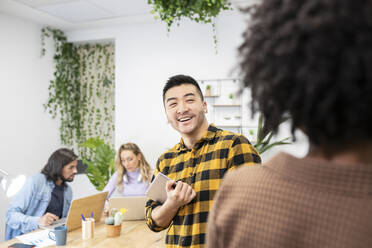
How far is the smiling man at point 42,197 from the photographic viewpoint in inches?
100

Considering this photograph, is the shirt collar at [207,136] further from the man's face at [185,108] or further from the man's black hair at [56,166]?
the man's black hair at [56,166]

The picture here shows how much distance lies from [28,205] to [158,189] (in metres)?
1.88

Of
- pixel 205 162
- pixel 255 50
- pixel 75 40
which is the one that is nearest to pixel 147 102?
pixel 75 40

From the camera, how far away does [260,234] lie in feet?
1.52

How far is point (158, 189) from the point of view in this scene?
1.30 meters

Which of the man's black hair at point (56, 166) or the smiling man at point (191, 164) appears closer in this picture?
the smiling man at point (191, 164)

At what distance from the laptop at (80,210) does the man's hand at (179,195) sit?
4.09 ft

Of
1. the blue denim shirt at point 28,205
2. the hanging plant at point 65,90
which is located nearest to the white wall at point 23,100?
the hanging plant at point 65,90

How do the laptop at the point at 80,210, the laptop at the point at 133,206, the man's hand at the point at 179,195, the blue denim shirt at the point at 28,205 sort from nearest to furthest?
the man's hand at the point at 179,195 → the laptop at the point at 80,210 → the laptop at the point at 133,206 → the blue denim shirt at the point at 28,205

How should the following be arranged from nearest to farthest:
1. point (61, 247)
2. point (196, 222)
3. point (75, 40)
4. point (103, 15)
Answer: point (196, 222) → point (61, 247) → point (103, 15) → point (75, 40)

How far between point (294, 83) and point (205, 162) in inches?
36.0

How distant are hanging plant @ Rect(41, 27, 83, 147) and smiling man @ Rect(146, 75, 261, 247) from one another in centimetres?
373

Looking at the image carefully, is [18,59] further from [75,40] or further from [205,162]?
[205,162]

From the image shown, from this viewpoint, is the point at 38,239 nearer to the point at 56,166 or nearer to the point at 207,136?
the point at 56,166
